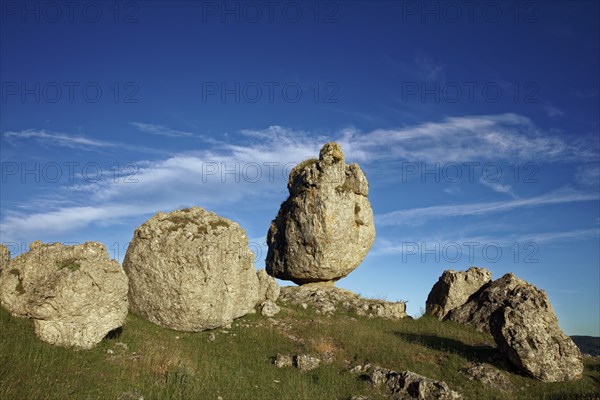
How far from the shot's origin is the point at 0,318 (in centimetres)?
1961

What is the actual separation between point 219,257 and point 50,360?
10.5m

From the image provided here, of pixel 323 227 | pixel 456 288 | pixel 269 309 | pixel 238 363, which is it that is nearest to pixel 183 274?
pixel 238 363

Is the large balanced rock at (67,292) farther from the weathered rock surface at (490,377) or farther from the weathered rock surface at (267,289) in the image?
the weathered rock surface at (490,377)

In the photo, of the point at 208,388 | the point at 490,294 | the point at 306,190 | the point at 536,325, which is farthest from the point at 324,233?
the point at 208,388

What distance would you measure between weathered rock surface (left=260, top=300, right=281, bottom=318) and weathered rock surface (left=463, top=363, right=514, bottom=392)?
41.4ft

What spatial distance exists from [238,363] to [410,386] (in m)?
7.97

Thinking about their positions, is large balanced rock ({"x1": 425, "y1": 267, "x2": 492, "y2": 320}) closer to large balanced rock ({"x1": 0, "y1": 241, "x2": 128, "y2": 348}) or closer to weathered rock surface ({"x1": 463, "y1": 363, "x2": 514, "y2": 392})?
weathered rock surface ({"x1": 463, "y1": 363, "x2": 514, "y2": 392})

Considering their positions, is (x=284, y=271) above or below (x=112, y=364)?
above

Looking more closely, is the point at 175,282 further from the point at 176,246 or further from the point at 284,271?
the point at 284,271

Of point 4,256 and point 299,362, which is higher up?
point 4,256

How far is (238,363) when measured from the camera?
21781 mm

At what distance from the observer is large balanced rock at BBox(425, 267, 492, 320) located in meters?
37.1

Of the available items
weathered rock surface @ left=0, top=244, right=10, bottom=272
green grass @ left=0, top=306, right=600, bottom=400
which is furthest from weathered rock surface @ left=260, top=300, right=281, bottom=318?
weathered rock surface @ left=0, top=244, right=10, bottom=272

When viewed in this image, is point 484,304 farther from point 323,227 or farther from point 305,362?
point 305,362
